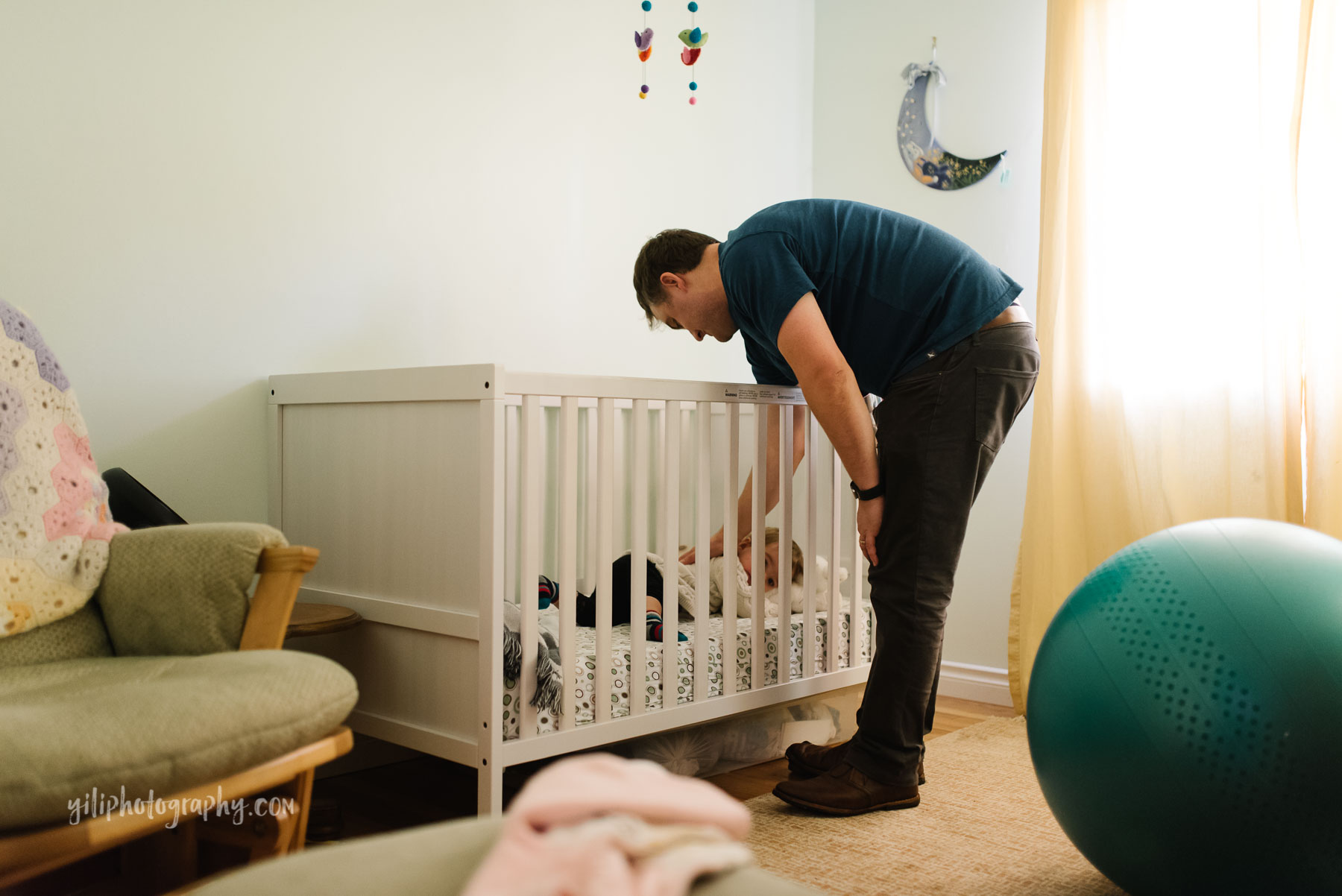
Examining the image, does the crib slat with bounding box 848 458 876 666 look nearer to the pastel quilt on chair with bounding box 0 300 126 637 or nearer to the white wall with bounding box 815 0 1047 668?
the white wall with bounding box 815 0 1047 668

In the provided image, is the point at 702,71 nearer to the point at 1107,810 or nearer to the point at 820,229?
the point at 820,229

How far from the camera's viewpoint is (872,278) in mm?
1802

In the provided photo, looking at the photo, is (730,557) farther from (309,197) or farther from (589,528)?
(309,197)

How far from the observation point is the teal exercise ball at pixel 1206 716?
1076 mm

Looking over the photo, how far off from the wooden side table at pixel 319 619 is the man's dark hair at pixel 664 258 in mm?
814

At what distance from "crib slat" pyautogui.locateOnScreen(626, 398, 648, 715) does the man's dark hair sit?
0.95 feet

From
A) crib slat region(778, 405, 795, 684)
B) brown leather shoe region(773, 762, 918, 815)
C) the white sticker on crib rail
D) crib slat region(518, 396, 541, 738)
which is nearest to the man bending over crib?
brown leather shoe region(773, 762, 918, 815)

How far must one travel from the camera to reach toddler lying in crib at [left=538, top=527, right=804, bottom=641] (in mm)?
2035

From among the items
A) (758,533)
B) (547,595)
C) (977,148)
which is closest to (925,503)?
(758,533)

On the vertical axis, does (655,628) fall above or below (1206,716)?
below

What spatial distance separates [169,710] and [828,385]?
1106 millimetres

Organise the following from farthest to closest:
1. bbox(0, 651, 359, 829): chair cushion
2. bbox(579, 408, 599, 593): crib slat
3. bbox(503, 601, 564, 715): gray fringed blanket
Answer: bbox(579, 408, 599, 593): crib slat < bbox(503, 601, 564, 715): gray fringed blanket < bbox(0, 651, 359, 829): chair cushion

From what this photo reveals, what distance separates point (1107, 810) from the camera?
119 cm

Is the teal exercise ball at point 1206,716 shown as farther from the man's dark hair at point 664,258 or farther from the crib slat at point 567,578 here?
the man's dark hair at point 664,258
